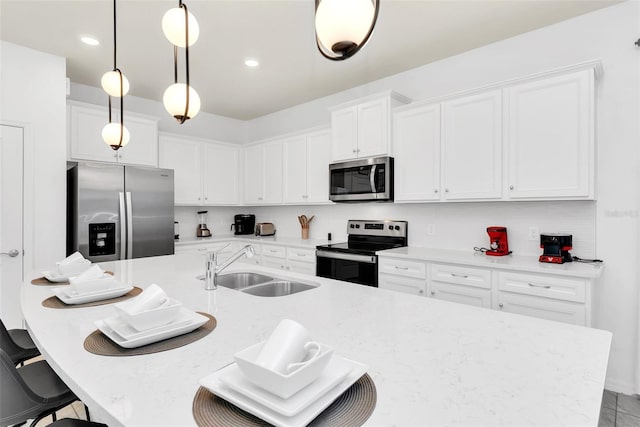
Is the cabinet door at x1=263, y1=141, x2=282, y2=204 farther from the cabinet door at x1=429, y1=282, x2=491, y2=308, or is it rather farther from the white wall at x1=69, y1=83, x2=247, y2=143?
the cabinet door at x1=429, y1=282, x2=491, y2=308

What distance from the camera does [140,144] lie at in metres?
4.00

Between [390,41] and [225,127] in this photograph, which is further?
[225,127]

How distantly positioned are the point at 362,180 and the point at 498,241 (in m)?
1.37

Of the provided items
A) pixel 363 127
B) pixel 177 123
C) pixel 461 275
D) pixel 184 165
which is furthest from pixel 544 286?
pixel 177 123

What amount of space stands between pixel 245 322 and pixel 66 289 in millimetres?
951

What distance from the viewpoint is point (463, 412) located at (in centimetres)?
69

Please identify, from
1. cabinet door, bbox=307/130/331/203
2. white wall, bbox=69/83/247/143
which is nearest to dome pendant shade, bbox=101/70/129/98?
white wall, bbox=69/83/247/143

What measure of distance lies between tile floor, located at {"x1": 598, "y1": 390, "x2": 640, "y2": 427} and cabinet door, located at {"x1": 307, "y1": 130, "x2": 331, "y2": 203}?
290 centimetres

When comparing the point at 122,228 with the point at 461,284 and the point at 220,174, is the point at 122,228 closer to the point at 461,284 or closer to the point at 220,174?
the point at 220,174

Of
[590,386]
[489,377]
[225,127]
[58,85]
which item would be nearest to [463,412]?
[489,377]

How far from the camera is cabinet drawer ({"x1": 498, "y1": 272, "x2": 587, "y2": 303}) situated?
6.99 ft

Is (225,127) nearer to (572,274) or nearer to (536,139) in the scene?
(536,139)

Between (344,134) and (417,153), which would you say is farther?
(344,134)

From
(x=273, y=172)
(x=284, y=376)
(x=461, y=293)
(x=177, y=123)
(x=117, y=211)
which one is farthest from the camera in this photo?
(x=177, y=123)
